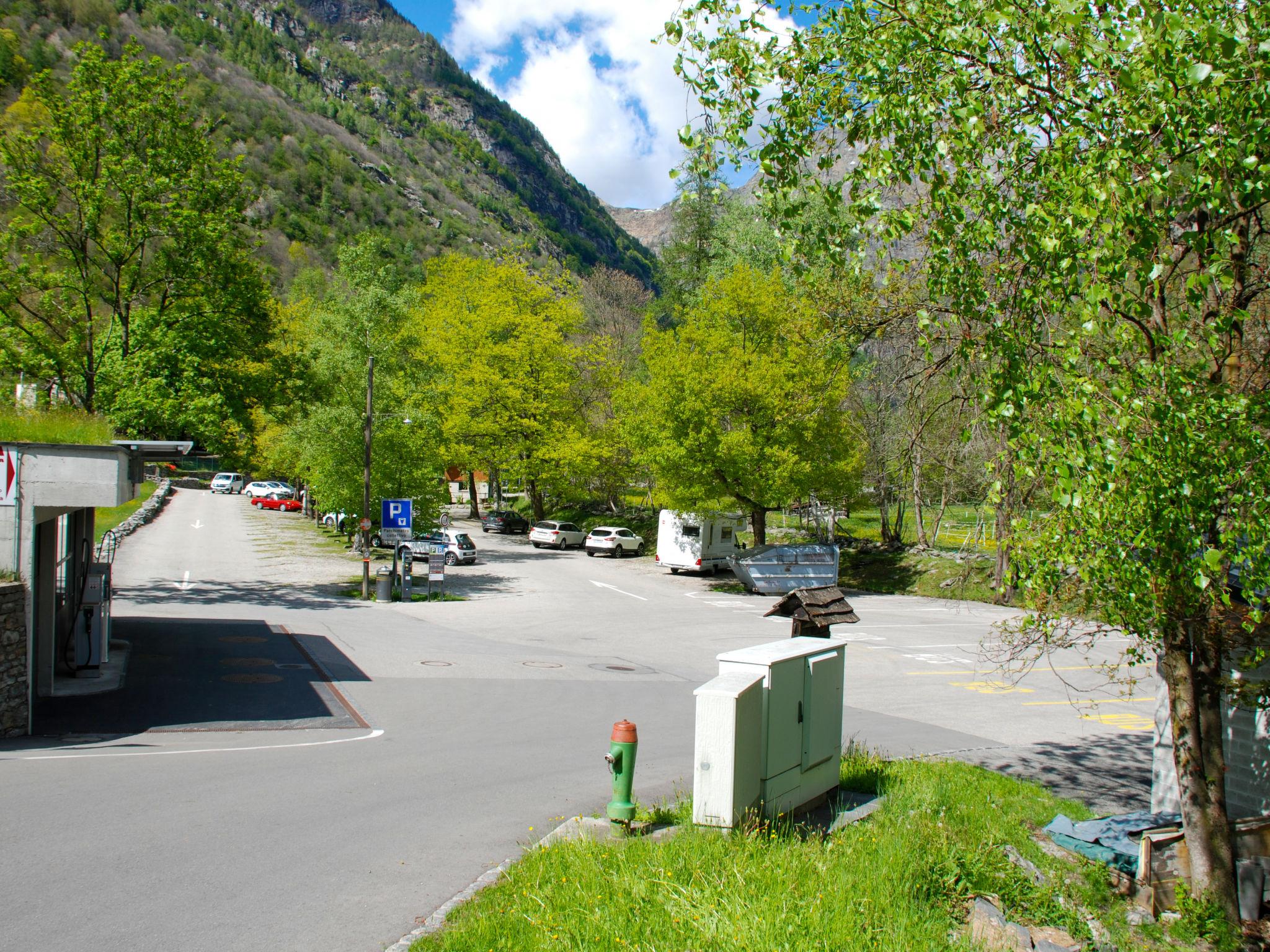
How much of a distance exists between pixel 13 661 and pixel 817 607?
32.1ft

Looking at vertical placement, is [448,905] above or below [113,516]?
below

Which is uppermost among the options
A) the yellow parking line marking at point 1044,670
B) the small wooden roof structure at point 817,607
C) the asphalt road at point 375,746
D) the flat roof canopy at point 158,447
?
the flat roof canopy at point 158,447

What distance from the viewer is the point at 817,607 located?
1169 centimetres

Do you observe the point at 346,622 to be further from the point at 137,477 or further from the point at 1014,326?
the point at 1014,326

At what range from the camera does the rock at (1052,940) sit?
5.09 m

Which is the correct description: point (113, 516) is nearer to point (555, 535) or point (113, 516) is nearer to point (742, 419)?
point (555, 535)

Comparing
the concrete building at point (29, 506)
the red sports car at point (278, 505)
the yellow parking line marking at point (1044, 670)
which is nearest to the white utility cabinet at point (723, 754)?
the concrete building at point (29, 506)

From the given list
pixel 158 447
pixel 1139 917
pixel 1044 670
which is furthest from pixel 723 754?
pixel 1044 670

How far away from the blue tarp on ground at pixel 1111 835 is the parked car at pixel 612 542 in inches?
1379

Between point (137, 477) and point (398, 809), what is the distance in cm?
912

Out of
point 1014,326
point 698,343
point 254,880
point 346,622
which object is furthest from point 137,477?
point 698,343

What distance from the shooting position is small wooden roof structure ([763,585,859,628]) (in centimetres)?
1155

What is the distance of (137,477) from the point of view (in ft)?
47.1

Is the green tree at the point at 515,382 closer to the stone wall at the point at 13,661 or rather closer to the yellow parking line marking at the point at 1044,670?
the yellow parking line marking at the point at 1044,670
